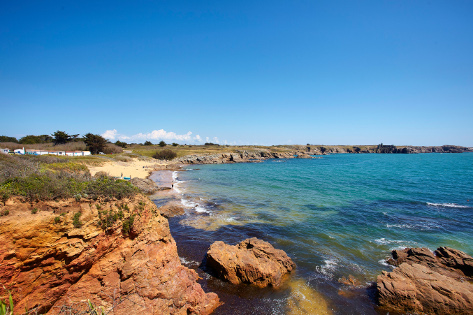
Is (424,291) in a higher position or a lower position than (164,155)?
lower

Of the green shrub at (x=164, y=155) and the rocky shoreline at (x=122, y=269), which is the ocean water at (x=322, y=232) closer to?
the rocky shoreline at (x=122, y=269)

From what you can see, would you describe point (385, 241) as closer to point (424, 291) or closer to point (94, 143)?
point (424, 291)

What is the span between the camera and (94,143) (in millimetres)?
69312

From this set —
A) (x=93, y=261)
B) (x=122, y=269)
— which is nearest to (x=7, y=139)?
(x=93, y=261)

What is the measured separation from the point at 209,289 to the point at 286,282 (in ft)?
14.1

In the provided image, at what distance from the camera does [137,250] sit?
8281mm

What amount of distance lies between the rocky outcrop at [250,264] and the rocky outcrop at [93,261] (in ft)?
7.34

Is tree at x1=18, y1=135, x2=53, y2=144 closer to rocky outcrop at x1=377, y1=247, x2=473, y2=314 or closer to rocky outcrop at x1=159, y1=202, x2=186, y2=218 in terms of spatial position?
rocky outcrop at x1=159, y1=202, x2=186, y2=218

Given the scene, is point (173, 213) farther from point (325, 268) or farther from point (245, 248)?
point (325, 268)

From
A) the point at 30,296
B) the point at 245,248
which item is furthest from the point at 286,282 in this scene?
the point at 30,296

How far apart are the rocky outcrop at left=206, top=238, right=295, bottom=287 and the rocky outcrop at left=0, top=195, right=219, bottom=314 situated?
2238 mm

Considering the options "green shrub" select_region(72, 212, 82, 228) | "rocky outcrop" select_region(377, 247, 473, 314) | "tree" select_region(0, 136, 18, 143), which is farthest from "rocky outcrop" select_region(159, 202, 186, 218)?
"tree" select_region(0, 136, 18, 143)

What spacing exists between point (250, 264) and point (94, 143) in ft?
249

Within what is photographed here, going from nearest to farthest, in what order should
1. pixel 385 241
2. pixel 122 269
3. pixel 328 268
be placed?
1. pixel 122 269
2. pixel 328 268
3. pixel 385 241
